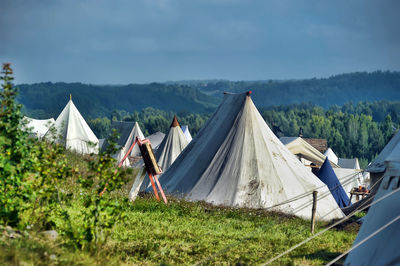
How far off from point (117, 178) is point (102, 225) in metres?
0.61

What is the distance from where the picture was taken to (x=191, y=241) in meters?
8.59

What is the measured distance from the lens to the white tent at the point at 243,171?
45.5 ft

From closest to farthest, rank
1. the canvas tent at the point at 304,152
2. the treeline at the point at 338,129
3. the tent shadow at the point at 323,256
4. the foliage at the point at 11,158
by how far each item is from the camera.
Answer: the foliage at the point at 11,158 < the tent shadow at the point at 323,256 < the canvas tent at the point at 304,152 < the treeline at the point at 338,129

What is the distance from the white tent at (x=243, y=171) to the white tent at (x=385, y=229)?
6.68m

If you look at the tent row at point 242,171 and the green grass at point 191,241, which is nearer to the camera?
the green grass at point 191,241

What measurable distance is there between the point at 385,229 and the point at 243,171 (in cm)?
831

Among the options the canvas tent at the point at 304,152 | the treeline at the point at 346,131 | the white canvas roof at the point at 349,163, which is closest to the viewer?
the canvas tent at the point at 304,152

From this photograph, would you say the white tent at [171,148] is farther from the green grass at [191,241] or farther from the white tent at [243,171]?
the green grass at [191,241]

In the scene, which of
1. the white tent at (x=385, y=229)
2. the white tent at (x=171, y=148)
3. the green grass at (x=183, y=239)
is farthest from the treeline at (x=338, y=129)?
the white tent at (x=385, y=229)

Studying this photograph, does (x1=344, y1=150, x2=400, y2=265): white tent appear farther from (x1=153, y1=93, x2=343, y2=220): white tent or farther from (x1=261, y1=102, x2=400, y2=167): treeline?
(x1=261, y1=102, x2=400, y2=167): treeline

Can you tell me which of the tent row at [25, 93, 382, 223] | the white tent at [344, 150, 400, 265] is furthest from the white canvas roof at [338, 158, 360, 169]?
the white tent at [344, 150, 400, 265]

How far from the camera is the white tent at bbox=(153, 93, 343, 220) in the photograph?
13.9 m

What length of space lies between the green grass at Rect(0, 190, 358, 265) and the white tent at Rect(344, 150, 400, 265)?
1511mm

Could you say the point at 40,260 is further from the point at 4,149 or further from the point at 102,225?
the point at 4,149
